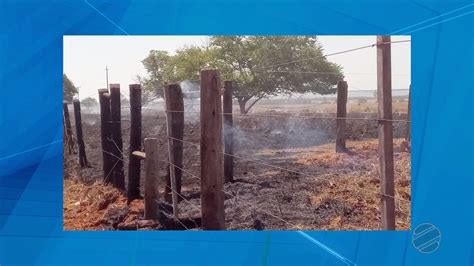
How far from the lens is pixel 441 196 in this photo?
9.53 ft

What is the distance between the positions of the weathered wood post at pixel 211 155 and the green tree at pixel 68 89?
0.58 m

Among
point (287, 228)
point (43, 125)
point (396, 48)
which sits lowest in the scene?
point (287, 228)

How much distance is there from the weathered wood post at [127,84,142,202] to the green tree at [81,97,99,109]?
168mm

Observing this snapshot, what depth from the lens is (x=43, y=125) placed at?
9.51ft

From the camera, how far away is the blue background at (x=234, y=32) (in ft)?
9.40

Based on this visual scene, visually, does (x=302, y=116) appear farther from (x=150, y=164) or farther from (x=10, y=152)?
(x=10, y=152)

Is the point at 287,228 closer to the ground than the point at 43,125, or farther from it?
closer to the ground

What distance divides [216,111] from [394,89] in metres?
0.81

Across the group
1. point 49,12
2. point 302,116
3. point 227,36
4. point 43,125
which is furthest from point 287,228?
point 49,12

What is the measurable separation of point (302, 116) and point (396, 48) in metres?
0.52

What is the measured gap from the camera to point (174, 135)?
117 inches

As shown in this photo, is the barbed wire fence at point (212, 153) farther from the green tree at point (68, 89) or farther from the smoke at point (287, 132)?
the green tree at point (68, 89)

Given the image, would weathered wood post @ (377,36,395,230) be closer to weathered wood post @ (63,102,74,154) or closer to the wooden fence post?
the wooden fence post

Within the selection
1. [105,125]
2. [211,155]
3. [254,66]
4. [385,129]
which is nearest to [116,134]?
[105,125]
